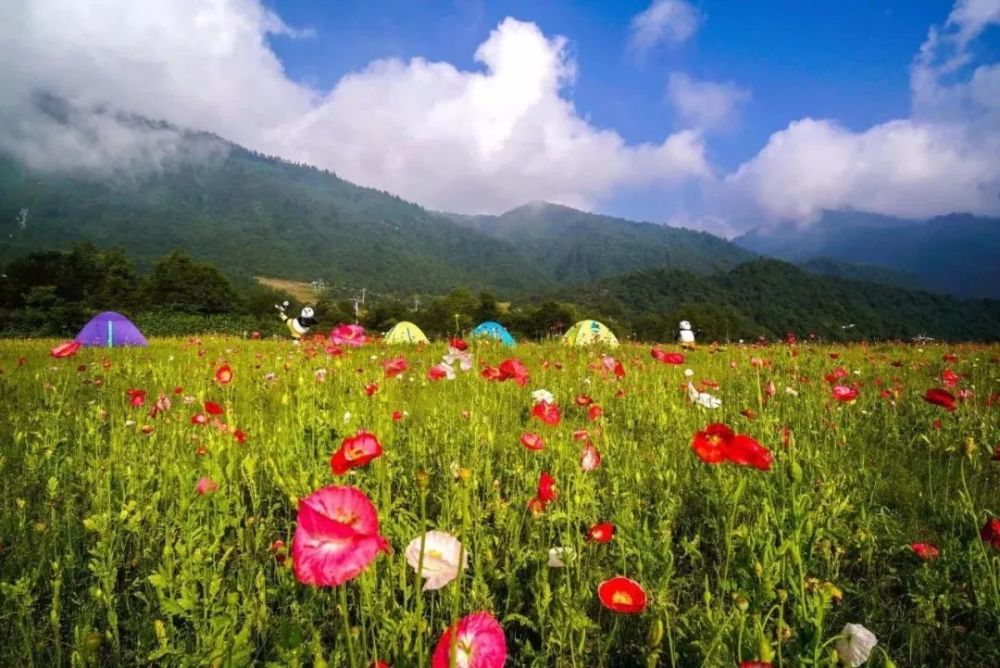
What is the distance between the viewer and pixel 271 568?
2.06 meters

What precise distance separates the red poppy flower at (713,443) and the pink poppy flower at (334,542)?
93cm

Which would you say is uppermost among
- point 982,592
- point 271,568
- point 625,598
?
point 625,598

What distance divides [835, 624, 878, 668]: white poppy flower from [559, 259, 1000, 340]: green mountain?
57579 mm

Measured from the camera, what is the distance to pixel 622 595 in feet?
4.19

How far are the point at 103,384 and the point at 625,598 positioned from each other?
5699mm

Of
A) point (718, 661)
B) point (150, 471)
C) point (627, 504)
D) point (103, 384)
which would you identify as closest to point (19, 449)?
point (150, 471)

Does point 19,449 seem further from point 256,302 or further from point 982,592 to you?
point 256,302

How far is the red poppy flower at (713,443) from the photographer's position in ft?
4.67

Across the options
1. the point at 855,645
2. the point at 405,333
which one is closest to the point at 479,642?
the point at 855,645

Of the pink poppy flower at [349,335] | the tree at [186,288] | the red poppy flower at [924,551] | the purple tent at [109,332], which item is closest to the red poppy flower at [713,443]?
the red poppy flower at [924,551]

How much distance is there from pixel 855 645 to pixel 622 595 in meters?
0.56

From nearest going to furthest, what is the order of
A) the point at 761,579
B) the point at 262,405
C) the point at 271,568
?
the point at 761,579
the point at 271,568
the point at 262,405

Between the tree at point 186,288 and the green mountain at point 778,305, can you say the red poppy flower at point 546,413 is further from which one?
the green mountain at point 778,305

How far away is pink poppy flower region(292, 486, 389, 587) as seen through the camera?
86 centimetres
